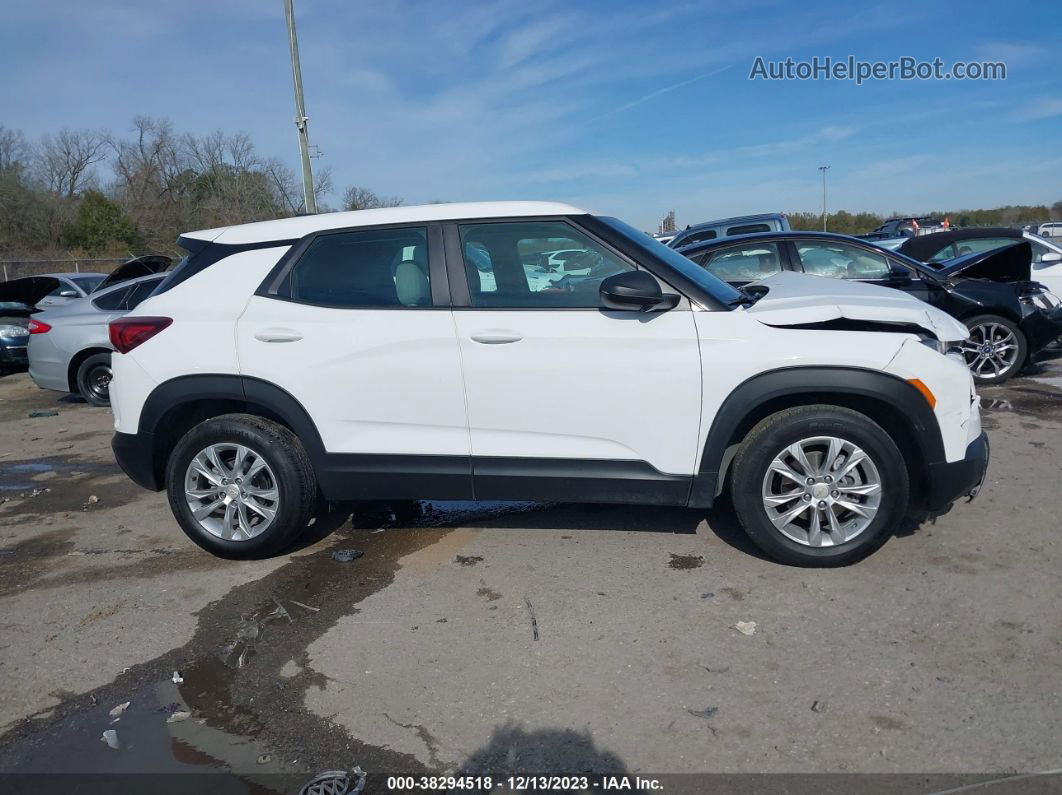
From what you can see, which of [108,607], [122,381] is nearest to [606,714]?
[108,607]

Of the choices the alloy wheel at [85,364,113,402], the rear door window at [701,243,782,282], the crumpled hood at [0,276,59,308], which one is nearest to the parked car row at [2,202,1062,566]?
the rear door window at [701,243,782,282]

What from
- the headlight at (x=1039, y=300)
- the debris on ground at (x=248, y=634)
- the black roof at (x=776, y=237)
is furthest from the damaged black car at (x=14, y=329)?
the headlight at (x=1039, y=300)

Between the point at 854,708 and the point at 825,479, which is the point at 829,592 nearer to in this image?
the point at 825,479

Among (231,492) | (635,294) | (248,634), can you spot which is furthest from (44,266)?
(635,294)

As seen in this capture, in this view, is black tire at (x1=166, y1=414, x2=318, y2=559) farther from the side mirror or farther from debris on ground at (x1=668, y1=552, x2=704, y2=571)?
debris on ground at (x1=668, y1=552, x2=704, y2=571)

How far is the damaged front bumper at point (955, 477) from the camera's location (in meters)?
3.82

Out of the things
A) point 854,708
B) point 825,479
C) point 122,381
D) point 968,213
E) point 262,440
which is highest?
point 968,213

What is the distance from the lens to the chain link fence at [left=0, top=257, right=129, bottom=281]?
2786cm

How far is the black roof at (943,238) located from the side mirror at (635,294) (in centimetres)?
843

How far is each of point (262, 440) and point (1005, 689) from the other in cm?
364

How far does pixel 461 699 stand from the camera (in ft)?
10.1

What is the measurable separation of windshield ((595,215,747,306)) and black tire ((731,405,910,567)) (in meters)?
0.70

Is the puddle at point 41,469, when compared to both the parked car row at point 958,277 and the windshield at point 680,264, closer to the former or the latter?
the windshield at point 680,264

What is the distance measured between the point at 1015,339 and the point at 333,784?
8.43m
